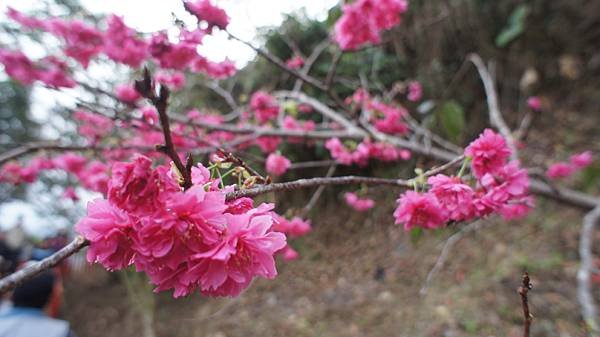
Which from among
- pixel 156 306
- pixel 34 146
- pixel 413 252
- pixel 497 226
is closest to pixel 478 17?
pixel 497 226

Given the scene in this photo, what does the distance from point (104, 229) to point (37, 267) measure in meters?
0.10

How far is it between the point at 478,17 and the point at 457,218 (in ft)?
14.9

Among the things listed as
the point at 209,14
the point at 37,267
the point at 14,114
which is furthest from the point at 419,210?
the point at 14,114

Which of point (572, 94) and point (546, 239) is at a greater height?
point (572, 94)

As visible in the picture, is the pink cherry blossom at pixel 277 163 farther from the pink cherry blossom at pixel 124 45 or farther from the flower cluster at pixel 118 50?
the pink cherry blossom at pixel 124 45

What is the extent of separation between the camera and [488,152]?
2.85 feet

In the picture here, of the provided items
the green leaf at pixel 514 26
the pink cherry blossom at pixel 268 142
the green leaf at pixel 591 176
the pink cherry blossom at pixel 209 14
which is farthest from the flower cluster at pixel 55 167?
the green leaf at pixel 514 26

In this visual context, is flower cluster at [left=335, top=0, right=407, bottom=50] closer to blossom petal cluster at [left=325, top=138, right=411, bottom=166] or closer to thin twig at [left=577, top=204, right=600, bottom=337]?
blossom petal cluster at [left=325, top=138, right=411, bottom=166]

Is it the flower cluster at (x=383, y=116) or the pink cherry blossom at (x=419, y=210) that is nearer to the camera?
the pink cherry blossom at (x=419, y=210)

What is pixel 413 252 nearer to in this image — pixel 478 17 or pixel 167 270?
pixel 478 17

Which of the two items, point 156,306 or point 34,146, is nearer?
point 34,146

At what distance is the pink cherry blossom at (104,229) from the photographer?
1.70 feet

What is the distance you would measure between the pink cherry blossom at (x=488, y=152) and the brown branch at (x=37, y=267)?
82 cm

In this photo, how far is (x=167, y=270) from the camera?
1.80ft
